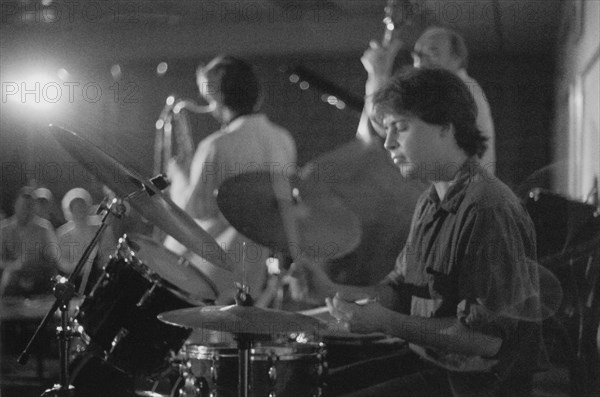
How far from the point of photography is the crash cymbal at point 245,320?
1992mm

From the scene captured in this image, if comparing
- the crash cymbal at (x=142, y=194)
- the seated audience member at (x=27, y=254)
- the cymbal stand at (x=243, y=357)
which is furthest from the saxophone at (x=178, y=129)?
the cymbal stand at (x=243, y=357)

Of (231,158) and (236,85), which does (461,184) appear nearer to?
(231,158)

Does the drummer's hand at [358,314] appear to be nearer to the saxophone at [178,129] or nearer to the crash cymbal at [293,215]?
the crash cymbal at [293,215]

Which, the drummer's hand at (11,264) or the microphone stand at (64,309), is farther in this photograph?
the drummer's hand at (11,264)

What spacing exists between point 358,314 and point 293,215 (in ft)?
1.20

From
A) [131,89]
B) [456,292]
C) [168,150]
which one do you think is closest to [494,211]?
[456,292]

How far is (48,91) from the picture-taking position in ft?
17.5

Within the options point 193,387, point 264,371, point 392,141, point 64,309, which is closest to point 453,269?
point 392,141

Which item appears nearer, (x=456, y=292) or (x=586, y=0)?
(x=456, y=292)

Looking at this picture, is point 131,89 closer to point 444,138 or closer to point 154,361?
point 154,361

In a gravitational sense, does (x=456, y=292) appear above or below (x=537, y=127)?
below

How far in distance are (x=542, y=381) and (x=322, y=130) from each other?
11.3 feet

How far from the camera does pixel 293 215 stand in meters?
2.15

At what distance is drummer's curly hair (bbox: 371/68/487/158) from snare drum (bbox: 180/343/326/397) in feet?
2.29
